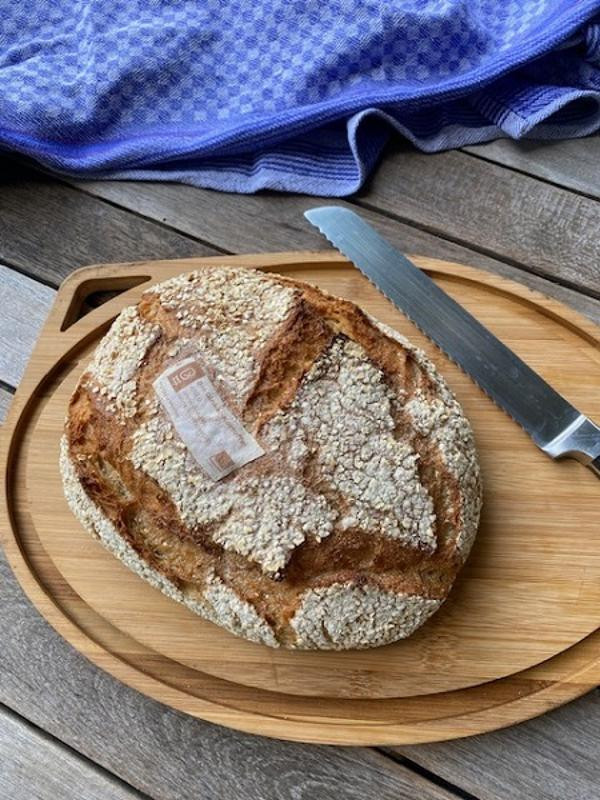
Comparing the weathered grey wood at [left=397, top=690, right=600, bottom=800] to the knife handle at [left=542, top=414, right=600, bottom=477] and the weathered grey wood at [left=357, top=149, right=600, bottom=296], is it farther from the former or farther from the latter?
the weathered grey wood at [left=357, top=149, right=600, bottom=296]

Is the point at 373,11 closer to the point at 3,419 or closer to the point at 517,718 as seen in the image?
the point at 3,419

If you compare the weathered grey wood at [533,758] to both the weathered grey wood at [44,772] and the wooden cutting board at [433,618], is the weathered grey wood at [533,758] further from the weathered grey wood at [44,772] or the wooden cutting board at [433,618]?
the weathered grey wood at [44,772]

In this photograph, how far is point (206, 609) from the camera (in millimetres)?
901

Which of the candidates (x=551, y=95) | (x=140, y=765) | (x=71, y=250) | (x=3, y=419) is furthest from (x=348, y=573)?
(x=551, y=95)

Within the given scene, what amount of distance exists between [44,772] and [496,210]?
3.01ft

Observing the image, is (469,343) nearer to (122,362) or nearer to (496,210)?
(496,210)

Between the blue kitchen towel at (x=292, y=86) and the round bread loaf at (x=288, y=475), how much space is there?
1.38 ft

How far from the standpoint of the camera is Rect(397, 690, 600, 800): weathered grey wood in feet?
2.95

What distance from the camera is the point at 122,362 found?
0.96m

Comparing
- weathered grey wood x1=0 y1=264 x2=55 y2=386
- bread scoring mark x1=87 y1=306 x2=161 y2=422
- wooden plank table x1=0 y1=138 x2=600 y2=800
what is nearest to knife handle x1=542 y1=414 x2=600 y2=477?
wooden plank table x1=0 y1=138 x2=600 y2=800

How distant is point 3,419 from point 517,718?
2.36 feet

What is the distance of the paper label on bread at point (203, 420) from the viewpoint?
2.90 feet

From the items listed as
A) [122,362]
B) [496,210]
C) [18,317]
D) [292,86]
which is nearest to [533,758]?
[122,362]

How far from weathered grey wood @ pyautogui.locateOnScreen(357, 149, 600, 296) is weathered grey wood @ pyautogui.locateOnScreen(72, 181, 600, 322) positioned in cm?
2
